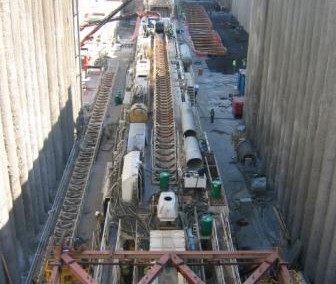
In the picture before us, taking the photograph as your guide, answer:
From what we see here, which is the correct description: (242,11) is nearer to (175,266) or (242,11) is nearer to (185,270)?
(175,266)

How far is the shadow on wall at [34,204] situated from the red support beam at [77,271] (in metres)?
5.12

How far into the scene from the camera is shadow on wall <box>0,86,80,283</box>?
62.8 feet

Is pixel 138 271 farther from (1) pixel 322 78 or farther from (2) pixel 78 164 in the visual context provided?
(2) pixel 78 164

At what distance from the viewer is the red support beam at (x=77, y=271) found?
13.5 metres

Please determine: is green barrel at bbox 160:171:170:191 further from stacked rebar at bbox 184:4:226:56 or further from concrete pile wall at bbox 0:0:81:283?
stacked rebar at bbox 184:4:226:56

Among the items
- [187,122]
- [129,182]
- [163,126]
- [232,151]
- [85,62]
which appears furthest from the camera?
[85,62]

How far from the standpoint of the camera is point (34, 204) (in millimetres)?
22734

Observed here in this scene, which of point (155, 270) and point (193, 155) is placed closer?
point (155, 270)

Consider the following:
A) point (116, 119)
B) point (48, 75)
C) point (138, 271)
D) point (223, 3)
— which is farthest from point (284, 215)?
point (223, 3)

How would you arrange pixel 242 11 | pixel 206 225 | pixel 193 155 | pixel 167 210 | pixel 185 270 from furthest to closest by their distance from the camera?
1. pixel 242 11
2. pixel 193 155
3. pixel 206 225
4. pixel 167 210
5. pixel 185 270

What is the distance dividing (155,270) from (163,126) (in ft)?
47.6

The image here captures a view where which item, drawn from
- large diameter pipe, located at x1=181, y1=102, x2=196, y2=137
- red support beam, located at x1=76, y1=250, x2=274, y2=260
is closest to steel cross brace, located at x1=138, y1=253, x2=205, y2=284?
red support beam, located at x1=76, y1=250, x2=274, y2=260

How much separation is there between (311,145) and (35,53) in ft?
41.6

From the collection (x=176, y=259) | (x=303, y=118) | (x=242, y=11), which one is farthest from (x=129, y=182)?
(x=242, y=11)
